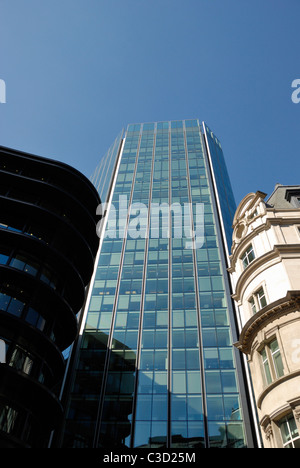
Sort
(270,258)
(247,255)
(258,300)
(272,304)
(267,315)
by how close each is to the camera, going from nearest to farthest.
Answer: (272,304) → (267,315) → (258,300) → (270,258) → (247,255)

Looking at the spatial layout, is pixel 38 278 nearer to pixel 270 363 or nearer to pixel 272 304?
pixel 272 304

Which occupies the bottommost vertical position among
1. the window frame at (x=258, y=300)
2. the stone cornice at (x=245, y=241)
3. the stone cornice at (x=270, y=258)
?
the window frame at (x=258, y=300)

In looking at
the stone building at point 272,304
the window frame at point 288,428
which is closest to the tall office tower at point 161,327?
the stone building at point 272,304

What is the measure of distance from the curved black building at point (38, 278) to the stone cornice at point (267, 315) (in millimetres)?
13739

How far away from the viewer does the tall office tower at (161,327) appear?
131 feet

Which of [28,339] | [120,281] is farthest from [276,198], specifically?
[120,281]

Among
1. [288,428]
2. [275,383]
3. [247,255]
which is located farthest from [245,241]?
[288,428]

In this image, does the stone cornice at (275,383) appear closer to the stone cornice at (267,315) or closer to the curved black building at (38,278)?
the stone cornice at (267,315)

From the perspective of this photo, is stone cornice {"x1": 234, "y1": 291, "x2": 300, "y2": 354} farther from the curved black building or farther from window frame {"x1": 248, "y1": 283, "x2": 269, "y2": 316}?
the curved black building

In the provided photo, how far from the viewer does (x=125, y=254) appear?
6359 centimetres

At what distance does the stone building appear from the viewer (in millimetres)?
19281

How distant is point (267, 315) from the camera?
73.2 ft

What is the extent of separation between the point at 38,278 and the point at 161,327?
24.6 meters
